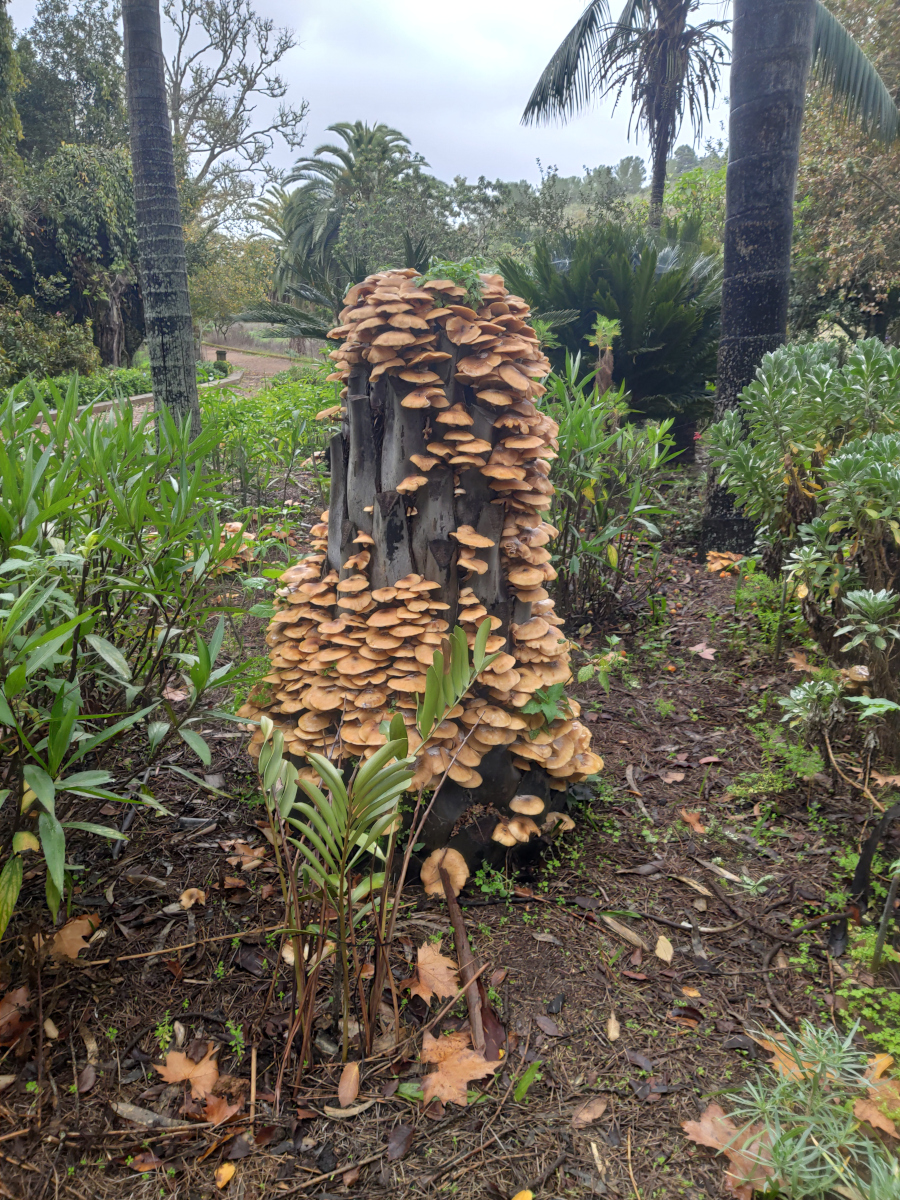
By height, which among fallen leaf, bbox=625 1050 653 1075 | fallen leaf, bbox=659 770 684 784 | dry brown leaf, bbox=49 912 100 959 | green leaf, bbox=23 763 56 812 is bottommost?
fallen leaf, bbox=625 1050 653 1075

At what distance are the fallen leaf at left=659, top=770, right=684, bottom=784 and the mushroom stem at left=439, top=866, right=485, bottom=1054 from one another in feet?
3.28

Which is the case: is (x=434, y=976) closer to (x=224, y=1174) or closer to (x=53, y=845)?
(x=224, y=1174)

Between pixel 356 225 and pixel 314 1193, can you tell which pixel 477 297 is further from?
pixel 356 225

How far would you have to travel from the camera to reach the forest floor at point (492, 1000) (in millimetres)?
1362

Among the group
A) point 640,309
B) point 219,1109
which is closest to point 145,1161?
point 219,1109

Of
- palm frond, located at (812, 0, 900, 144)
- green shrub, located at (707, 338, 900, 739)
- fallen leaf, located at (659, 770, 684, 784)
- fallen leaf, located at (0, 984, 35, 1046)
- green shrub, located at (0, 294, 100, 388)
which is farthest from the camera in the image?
green shrub, located at (0, 294, 100, 388)

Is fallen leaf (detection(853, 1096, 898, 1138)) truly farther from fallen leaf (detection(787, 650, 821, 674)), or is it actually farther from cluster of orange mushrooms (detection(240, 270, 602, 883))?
fallen leaf (detection(787, 650, 821, 674))

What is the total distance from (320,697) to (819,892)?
4.97 feet

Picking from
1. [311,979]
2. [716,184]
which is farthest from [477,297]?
[716,184]

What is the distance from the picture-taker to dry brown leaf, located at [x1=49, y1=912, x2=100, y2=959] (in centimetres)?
166

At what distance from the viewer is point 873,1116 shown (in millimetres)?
1319

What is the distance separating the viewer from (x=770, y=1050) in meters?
1.57

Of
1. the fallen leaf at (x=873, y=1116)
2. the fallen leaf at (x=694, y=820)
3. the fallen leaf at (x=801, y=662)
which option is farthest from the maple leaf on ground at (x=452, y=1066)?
the fallen leaf at (x=801, y=662)

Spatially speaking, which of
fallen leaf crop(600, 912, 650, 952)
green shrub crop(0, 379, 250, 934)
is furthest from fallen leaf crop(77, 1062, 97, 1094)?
fallen leaf crop(600, 912, 650, 952)
